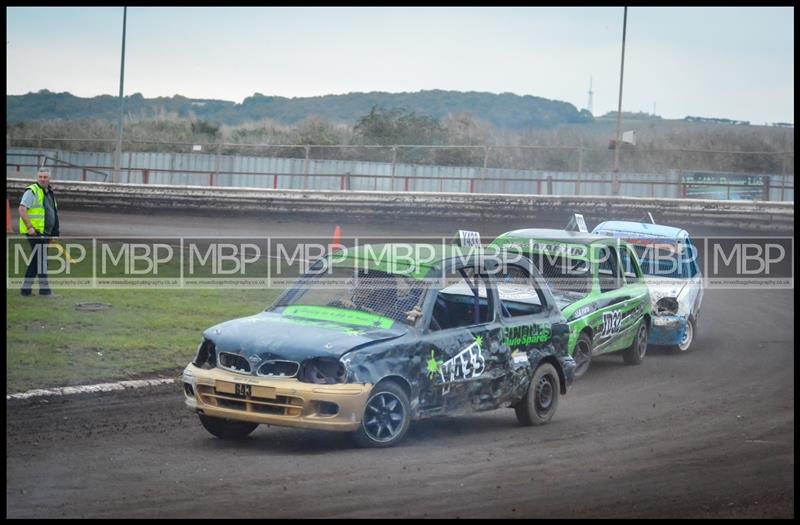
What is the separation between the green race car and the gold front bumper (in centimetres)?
488

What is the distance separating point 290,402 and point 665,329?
8162 millimetres

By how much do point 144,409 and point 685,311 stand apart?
26.5 ft

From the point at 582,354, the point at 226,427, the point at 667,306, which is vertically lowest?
the point at 226,427

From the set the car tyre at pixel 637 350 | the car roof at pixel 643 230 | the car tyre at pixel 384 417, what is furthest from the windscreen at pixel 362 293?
the car roof at pixel 643 230

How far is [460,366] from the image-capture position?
8.78 meters

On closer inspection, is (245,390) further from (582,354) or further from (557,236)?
(557,236)

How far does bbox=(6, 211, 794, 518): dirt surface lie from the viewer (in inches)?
255

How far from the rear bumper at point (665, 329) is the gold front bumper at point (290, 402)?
25.3ft

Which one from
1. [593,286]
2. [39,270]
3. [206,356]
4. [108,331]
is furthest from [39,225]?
[206,356]

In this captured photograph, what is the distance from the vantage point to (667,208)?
2827cm

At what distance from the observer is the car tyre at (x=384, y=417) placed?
7.99 meters

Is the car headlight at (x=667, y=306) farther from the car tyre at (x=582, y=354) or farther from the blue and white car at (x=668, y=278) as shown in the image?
the car tyre at (x=582, y=354)

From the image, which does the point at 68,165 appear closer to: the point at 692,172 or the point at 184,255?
the point at 184,255

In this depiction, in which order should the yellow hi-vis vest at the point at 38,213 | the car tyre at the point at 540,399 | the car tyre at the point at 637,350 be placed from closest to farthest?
the car tyre at the point at 540,399 < the car tyre at the point at 637,350 < the yellow hi-vis vest at the point at 38,213
